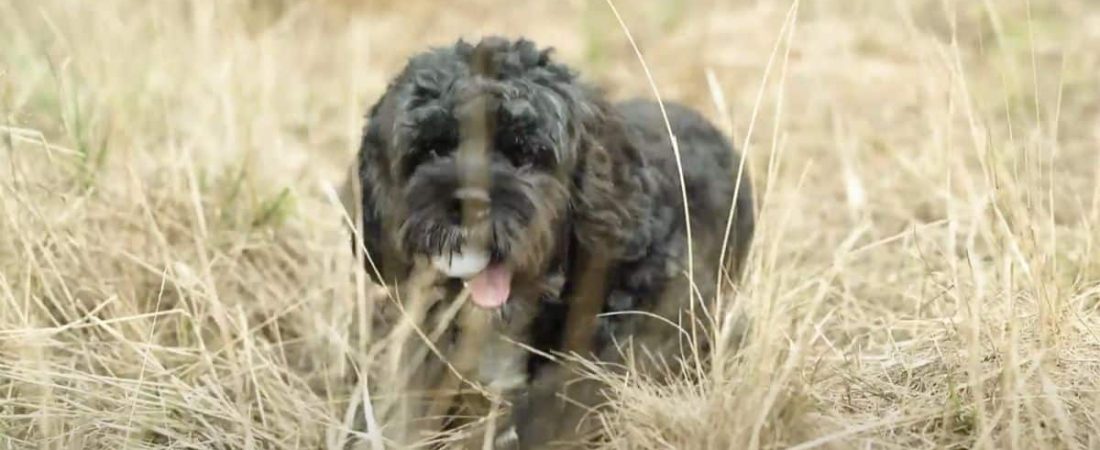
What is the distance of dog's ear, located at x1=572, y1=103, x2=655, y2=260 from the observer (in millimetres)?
2992

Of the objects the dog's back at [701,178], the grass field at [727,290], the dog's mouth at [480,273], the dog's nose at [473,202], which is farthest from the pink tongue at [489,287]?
the dog's back at [701,178]

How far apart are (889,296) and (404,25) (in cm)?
349

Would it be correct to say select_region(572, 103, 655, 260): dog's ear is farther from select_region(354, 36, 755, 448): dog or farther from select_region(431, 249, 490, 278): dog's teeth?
select_region(431, 249, 490, 278): dog's teeth

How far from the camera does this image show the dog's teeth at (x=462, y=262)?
110 inches

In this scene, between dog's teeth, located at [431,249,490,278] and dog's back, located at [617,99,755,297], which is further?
dog's back, located at [617,99,755,297]

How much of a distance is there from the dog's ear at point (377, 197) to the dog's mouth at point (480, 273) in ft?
0.61

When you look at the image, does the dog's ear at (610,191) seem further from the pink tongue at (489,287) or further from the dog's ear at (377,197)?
the dog's ear at (377,197)

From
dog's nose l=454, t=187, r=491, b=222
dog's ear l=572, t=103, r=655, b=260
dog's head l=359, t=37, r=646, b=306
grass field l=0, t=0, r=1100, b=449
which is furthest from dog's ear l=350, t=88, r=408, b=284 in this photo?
dog's ear l=572, t=103, r=655, b=260

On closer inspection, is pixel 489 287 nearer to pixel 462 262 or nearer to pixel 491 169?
pixel 462 262

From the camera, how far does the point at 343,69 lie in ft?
19.5

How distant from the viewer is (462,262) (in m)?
2.81

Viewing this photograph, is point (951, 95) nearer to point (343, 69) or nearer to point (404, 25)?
point (343, 69)

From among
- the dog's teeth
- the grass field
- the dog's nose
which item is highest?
the dog's nose

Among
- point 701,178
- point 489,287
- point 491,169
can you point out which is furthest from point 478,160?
point 701,178
